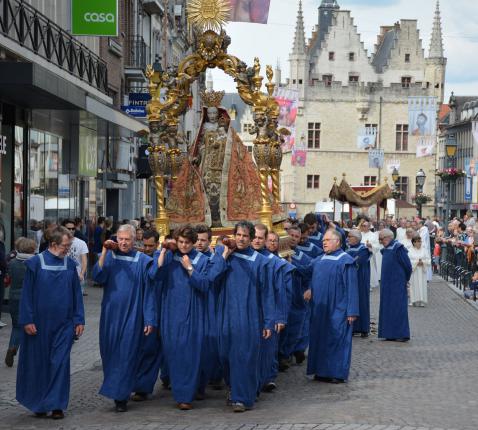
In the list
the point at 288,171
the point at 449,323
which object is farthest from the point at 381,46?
the point at 449,323

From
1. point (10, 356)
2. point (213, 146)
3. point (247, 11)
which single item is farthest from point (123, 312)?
point (247, 11)

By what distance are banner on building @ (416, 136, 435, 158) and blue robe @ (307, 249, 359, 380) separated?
138 ft

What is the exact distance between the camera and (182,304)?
10734 mm

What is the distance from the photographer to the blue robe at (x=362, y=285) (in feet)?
56.9

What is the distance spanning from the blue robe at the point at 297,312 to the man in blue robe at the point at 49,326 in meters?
3.67

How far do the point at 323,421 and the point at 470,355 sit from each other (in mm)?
5552

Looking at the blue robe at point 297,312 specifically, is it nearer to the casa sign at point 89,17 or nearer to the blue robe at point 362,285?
the blue robe at point 362,285

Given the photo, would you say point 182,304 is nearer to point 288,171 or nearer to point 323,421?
point 323,421

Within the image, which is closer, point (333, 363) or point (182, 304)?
point (182, 304)

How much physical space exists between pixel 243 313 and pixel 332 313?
221 cm

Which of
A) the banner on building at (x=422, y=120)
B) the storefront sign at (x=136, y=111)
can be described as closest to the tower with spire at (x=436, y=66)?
the banner on building at (x=422, y=120)

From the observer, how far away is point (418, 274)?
23.3 m

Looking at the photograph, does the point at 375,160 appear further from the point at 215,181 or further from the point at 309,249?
the point at 309,249

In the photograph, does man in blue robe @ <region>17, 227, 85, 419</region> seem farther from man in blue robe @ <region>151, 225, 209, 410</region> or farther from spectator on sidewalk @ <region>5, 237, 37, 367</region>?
spectator on sidewalk @ <region>5, 237, 37, 367</region>
